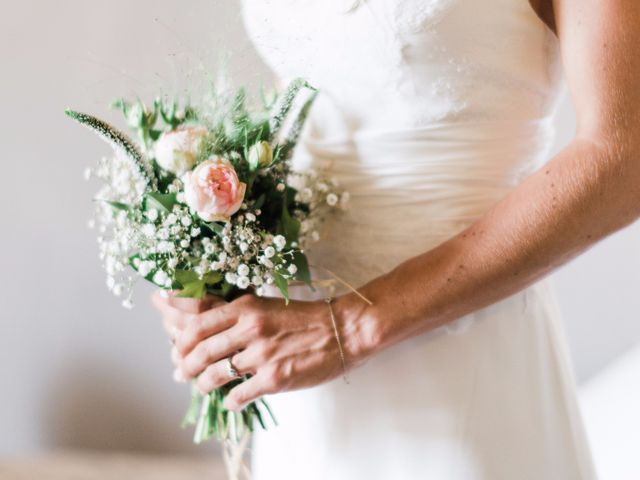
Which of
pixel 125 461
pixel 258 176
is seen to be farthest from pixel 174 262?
pixel 125 461

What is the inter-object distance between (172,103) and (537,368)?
61 cm

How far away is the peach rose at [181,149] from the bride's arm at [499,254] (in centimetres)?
19

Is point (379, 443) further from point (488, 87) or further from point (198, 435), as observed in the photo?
point (488, 87)

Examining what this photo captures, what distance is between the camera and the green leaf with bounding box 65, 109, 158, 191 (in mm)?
834

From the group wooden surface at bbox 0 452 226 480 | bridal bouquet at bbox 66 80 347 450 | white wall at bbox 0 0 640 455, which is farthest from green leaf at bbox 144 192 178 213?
wooden surface at bbox 0 452 226 480

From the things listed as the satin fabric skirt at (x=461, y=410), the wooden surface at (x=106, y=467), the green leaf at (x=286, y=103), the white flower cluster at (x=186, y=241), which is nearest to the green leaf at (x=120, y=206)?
the white flower cluster at (x=186, y=241)

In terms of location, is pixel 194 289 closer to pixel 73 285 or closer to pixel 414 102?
pixel 414 102

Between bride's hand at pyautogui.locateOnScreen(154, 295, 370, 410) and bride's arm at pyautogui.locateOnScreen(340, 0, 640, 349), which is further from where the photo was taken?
bride's hand at pyautogui.locateOnScreen(154, 295, 370, 410)

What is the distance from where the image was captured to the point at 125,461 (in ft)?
6.90

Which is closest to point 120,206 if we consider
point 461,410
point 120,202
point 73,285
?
point 120,202

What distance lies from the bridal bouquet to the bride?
0.19 ft

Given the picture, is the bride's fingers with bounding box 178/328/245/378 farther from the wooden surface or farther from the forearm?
the wooden surface

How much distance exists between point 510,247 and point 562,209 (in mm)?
72

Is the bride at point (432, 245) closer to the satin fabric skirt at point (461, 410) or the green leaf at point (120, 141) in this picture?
the satin fabric skirt at point (461, 410)
